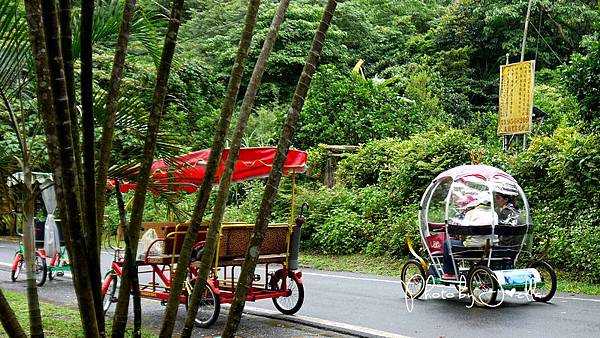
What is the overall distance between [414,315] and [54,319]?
4.98m

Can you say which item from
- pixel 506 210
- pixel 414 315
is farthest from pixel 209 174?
pixel 506 210

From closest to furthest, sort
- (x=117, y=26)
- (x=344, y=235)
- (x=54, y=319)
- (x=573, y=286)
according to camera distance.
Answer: (x=117, y=26), (x=54, y=319), (x=573, y=286), (x=344, y=235)

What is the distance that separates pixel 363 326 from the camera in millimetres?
9234

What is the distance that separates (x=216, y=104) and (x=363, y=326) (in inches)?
858

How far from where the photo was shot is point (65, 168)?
3.15m

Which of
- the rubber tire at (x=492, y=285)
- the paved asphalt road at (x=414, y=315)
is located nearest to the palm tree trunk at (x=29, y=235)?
the paved asphalt road at (x=414, y=315)

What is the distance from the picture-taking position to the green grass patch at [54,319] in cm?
822

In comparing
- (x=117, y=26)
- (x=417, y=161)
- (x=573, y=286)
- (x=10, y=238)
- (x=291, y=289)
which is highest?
(x=417, y=161)

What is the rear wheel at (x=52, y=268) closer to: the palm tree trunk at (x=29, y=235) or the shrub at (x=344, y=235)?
the shrub at (x=344, y=235)

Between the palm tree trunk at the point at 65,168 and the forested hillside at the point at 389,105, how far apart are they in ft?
3.52

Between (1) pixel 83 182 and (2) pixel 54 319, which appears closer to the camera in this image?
(1) pixel 83 182

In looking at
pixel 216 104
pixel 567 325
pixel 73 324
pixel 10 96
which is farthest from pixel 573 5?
pixel 10 96

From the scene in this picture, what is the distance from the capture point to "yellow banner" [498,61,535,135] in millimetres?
17500

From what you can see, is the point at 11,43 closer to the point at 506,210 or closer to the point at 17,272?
the point at 506,210
